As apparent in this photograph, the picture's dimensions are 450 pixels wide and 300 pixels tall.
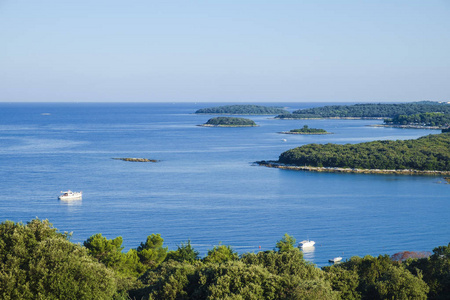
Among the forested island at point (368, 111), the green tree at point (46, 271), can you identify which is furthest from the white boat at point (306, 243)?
the forested island at point (368, 111)

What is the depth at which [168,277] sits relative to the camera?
15.0m

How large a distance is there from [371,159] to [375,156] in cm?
80

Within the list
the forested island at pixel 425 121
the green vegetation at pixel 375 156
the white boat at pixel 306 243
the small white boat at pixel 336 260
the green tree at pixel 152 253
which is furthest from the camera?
the forested island at pixel 425 121

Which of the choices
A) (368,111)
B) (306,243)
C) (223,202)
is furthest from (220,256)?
(368,111)

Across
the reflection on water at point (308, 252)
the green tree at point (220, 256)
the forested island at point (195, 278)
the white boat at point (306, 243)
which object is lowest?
the reflection on water at point (308, 252)

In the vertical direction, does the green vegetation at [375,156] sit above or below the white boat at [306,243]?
above

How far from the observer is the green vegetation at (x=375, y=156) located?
6247 cm

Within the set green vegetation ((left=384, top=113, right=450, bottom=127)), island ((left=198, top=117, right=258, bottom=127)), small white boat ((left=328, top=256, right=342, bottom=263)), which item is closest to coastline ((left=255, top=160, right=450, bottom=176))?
small white boat ((left=328, top=256, right=342, bottom=263))

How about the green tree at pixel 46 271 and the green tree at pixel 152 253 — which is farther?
the green tree at pixel 152 253

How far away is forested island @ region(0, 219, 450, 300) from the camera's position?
1301 cm

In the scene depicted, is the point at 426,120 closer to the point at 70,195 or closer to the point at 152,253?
the point at 70,195

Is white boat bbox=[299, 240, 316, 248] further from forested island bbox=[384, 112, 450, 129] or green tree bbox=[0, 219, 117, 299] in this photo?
forested island bbox=[384, 112, 450, 129]

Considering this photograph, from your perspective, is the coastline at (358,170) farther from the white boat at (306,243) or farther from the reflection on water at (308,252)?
the reflection on water at (308,252)

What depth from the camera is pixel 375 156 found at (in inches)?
2512
